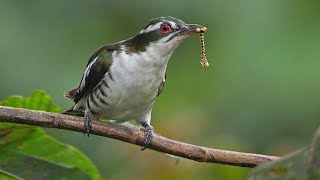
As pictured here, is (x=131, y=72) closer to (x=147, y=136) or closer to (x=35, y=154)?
(x=147, y=136)

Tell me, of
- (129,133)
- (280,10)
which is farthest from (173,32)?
(280,10)

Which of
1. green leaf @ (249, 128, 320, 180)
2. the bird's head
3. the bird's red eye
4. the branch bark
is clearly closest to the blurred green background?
the bird's head

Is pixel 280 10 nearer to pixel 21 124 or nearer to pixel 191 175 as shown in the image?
pixel 191 175

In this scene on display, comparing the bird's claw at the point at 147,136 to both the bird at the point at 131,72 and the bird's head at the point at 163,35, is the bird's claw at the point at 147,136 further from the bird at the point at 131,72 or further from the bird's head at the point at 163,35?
the bird's head at the point at 163,35

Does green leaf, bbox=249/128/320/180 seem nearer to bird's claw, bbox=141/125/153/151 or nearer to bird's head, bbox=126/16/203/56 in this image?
bird's claw, bbox=141/125/153/151

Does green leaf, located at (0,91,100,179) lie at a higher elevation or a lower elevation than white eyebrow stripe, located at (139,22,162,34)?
lower

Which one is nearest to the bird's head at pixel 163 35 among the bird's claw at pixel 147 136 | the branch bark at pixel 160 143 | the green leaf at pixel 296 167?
the bird's claw at pixel 147 136
